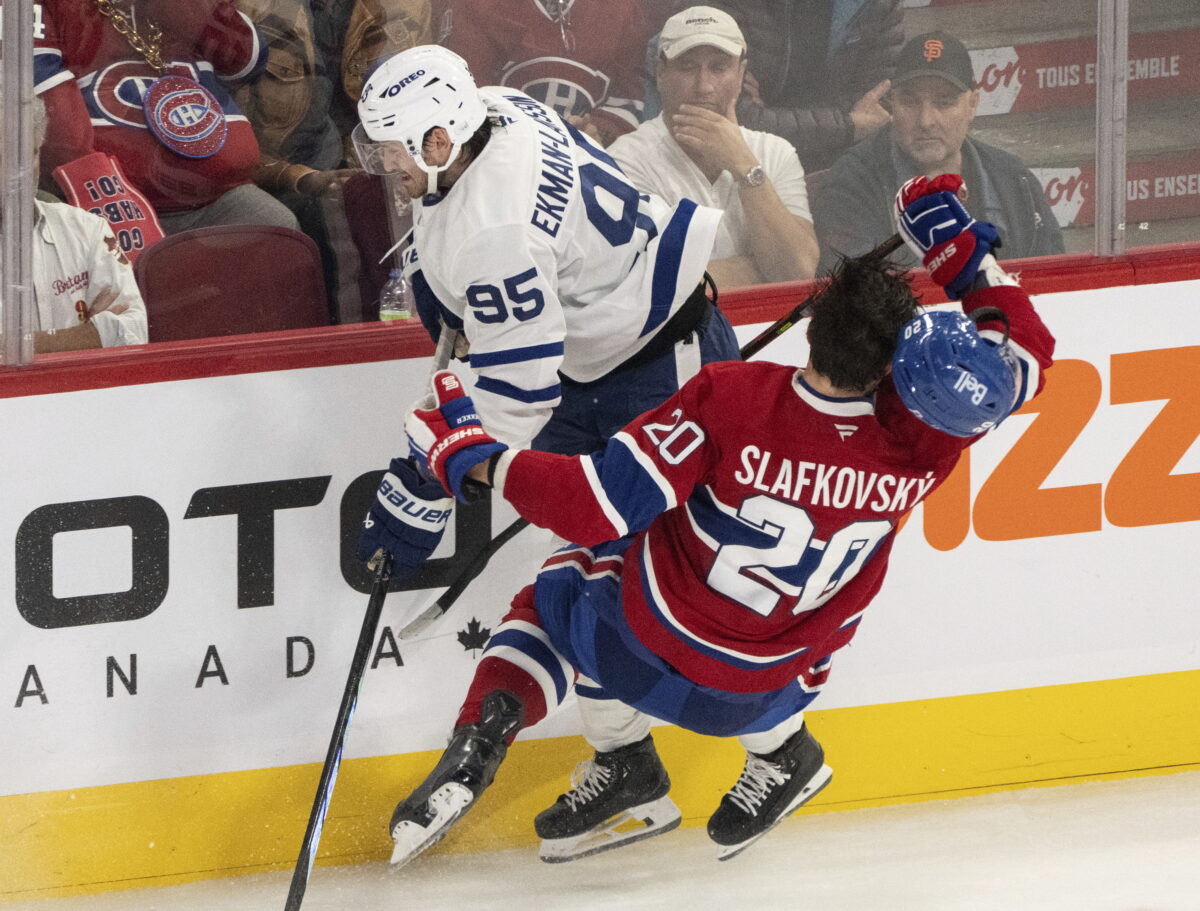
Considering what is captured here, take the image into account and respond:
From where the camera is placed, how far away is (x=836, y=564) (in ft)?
7.06

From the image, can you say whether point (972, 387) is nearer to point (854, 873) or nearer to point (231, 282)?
point (854, 873)

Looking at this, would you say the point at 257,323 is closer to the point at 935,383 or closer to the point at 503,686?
the point at 503,686

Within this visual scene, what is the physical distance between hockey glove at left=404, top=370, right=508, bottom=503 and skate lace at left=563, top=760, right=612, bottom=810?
694 mm

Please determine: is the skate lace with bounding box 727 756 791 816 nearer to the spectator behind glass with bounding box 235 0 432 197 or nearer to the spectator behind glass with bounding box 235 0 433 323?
the spectator behind glass with bounding box 235 0 433 323

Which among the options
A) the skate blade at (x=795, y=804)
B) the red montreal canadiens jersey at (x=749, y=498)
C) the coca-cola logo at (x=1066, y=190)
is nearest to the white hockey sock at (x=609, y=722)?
the skate blade at (x=795, y=804)

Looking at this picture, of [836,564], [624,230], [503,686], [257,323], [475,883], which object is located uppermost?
[624,230]

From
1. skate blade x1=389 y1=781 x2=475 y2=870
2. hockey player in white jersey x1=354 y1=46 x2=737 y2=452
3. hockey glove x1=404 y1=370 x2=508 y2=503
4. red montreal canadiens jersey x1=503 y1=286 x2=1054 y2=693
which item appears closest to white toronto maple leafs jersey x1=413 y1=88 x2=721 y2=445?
hockey player in white jersey x1=354 y1=46 x2=737 y2=452

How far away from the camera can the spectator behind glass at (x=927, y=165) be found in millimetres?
2750

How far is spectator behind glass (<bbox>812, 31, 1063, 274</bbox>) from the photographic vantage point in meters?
2.75

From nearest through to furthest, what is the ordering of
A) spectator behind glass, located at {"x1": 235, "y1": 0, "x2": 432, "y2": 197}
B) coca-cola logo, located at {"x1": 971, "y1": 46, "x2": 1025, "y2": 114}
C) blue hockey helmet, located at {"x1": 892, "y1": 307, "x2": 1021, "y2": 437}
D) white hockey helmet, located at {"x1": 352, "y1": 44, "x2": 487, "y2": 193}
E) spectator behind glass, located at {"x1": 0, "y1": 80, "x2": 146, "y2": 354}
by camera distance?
blue hockey helmet, located at {"x1": 892, "y1": 307, "x2": 1021, "y2": 437} → white hockey helmet, located at {"x1": 352, "y1": 44, "x2": 487, "y2": 193} → spectator behind glass, located at {"x1": 0, "y1": 80, "x2": 146, "y2": 354} → spectator behind glass, located at {"x1": 235, "y1": 0, "x2": 432, "y2": 197} → coca-cola logo, located at {"x1": 971, "y1": 46, "x2": 1025, "y2": 114}

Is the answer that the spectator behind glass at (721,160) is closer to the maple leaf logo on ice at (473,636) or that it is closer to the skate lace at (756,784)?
the maple leaf logo on ice at (473,636)

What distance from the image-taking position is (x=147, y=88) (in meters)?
2.58

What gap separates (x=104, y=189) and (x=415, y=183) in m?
0.61

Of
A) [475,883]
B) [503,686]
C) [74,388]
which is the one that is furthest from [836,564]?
[74,388]
